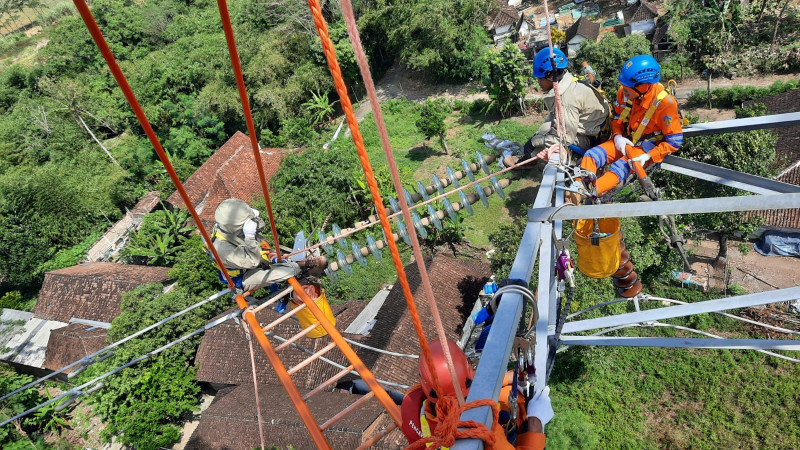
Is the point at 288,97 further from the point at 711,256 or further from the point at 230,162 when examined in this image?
the point at 711,256

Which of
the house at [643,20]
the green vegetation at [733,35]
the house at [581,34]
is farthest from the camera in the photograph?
the house at [581,34]

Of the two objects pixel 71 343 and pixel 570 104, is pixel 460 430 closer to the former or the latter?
pixel 570 104

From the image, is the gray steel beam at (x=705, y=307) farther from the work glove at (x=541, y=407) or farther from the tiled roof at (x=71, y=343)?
the tiled roof at (x=71, y=343)

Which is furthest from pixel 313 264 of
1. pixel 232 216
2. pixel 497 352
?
pixel 497 352

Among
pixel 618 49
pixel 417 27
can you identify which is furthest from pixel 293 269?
pixel 417 27

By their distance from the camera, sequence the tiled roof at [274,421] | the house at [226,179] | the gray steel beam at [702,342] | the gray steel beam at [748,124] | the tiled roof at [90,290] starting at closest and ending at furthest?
the gray steel beam at [702,342] → the gray steel beam at [748,124] → the tiled roof at [274,421] → the tiled roof at [90,290] → the house at [226,179]

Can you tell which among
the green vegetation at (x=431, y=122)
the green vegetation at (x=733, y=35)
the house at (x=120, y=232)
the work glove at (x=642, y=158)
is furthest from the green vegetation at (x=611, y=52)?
Answer: the house at (x=120, y=232)
